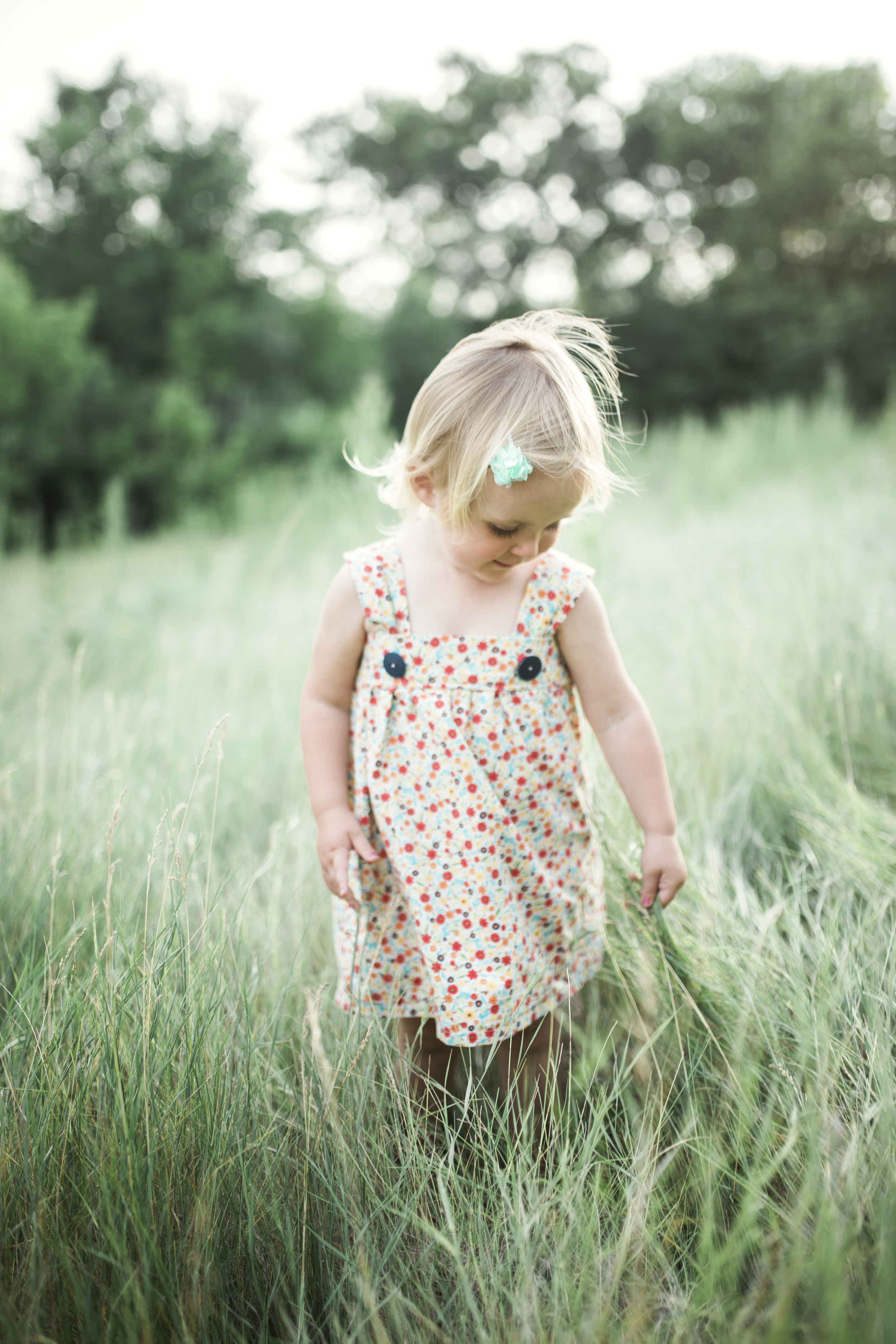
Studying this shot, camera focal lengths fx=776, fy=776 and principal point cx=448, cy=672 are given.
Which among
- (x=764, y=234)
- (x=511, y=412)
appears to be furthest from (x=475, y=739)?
(x=764, y=234)

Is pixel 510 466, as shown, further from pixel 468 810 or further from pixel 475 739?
pixel 468 810

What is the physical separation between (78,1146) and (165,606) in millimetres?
3874

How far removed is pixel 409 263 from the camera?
18078 mm

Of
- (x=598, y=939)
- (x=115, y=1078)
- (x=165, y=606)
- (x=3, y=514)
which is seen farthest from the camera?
(x=3, y=514)

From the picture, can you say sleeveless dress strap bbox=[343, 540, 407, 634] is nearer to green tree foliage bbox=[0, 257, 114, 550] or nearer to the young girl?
the young girl

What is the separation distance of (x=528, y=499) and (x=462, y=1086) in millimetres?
1070

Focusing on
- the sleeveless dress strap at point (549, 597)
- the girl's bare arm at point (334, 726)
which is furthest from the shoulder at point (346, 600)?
the sleeveless dress strap at point (549, 597)

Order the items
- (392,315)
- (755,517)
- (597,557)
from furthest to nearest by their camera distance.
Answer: (392,315), (755,517), (597,557)

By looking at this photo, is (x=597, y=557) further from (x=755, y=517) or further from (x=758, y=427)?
(x=758, y=427)

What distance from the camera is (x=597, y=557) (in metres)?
2.42

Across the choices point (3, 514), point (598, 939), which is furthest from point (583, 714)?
point (3, 514)

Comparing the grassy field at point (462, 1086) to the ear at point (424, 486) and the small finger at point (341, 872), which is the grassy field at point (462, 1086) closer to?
the small finger at point (341, 872)

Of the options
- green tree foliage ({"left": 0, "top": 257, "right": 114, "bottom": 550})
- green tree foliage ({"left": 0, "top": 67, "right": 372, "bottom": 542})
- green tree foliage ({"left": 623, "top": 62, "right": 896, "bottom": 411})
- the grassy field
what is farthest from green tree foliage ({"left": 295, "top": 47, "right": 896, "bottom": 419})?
the grassy field

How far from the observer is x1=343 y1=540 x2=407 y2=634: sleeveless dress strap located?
52.4 inches
